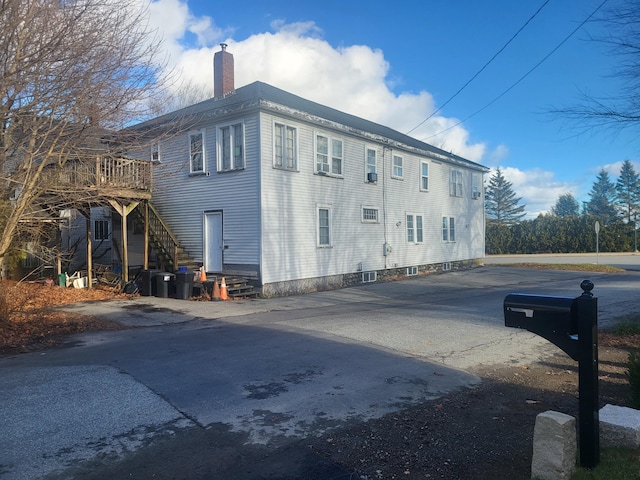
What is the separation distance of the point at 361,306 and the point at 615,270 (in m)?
19.7

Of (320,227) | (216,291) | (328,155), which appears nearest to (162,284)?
(216,291)

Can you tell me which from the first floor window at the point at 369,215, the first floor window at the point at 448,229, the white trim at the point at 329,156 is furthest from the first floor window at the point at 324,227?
the first floor window at the point at 448,229

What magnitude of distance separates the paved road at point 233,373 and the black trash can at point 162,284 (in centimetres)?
259

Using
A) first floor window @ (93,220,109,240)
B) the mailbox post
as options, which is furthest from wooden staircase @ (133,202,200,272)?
the mailbox post

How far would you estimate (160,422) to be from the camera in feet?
15.0

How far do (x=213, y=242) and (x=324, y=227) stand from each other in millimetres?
4226

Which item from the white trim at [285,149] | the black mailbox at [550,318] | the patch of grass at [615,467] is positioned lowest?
the patch of grass at [615,467]

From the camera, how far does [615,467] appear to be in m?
3.24

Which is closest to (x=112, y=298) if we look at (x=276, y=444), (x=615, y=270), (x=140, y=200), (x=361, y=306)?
(x=140, y=200)

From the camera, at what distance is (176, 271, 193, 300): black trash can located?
14.8 meters

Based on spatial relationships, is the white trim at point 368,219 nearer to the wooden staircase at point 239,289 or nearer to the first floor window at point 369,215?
the first floor window at point 369,215

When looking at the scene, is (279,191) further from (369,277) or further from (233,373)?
(233,373)

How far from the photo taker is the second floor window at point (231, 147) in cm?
1602

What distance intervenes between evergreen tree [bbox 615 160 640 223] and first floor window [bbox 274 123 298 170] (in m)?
69.3
